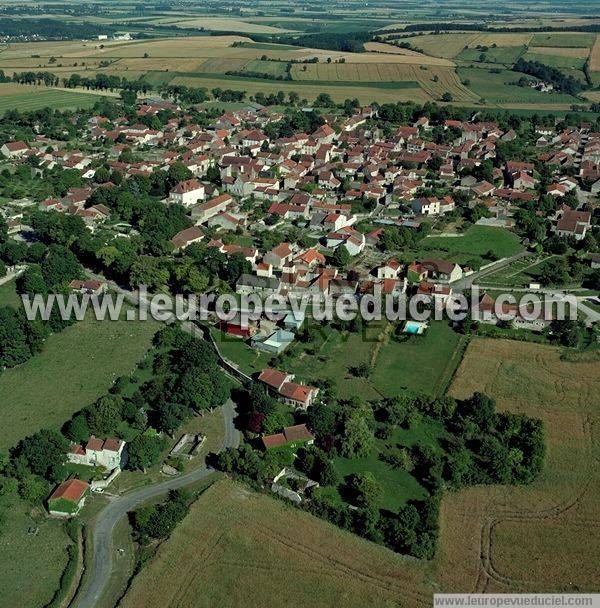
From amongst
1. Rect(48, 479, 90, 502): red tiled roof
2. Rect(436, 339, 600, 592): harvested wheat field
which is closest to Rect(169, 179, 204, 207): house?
Rect(436, 339, 600, 592): harvested wheat field

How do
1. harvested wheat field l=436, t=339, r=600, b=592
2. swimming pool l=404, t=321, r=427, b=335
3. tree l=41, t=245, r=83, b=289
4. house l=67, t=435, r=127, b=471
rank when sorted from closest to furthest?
harvested wheat field l=436, t=339, r=600, b=592 → house l=67, t=435, r=127, b=471 → swimming pool l=404, t=321, r=427, b=335 → tree l=41, t=245, r=83, b=289

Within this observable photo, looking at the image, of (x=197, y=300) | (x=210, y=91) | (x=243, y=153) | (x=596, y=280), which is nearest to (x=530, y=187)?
(x=596, y=280)

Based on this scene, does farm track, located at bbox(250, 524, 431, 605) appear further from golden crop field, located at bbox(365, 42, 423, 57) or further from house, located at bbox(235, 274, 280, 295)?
golden crop field, located at bbox(365, 42, 423, 57)

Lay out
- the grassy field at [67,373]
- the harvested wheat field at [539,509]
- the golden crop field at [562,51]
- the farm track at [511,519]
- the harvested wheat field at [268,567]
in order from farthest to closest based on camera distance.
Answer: the golden crop field at [562,51] < the grassy field at [67,373] < the harvested wheat field at [539,509] < the farm track at [511,519] < the harvested wheat field at [268,567]

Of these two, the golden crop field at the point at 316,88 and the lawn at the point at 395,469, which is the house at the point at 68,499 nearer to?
the lawn at the point at 395,469

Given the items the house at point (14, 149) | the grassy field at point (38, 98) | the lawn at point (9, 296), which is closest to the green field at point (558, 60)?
the grassy field at point (38, 98)

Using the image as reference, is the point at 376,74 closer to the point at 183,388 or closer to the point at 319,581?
the point at 183,388
